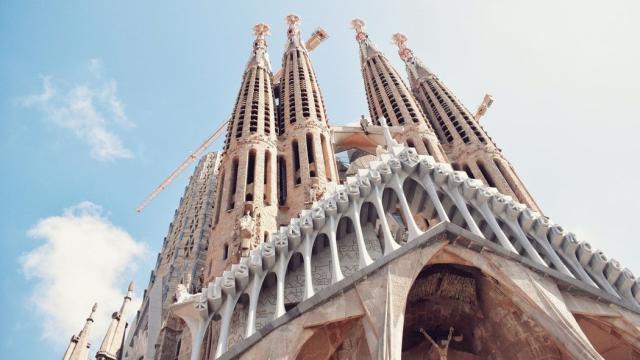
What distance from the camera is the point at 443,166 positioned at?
13.9 meters

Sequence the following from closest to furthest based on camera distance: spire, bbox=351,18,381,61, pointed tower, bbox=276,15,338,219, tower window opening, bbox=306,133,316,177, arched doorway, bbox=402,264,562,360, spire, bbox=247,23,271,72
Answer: arched doorway, bbox=402,264,562,360
pointed tower, bbox=276,15,338,219
tower window opening, bbox=306,133,316,177
spire, bbox=247,23,271,72
spire, bbox=351,18,381,61

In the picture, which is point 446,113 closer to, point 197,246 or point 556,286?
point 197,246

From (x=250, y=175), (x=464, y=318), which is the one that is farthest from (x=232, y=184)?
(x=464, y=318)

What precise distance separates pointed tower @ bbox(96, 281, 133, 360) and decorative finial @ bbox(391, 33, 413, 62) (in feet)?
77.2

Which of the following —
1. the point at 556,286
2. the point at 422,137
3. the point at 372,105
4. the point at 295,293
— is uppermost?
the point at 372,105

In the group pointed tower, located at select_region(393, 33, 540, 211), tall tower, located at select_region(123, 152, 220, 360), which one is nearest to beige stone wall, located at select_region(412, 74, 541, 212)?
pointed tower, located at select_region(393, 33, 540, 211)

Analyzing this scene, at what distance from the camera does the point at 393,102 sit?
88.6ft

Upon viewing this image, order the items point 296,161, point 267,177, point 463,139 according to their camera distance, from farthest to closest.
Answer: point 463,139 → point 296,161 → point 267,177

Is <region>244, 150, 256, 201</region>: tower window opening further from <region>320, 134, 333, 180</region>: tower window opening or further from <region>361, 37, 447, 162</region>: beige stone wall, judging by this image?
<region>361, 37, 447, 162</region>: beige stone wall

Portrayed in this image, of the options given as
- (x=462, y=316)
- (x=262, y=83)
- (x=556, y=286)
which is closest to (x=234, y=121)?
(x=262, y=83)

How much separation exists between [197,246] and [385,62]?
15683mm

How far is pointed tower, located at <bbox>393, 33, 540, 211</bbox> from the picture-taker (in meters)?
20.7

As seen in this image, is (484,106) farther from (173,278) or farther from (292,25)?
(173,278)

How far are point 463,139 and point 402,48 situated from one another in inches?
579
